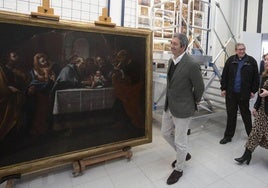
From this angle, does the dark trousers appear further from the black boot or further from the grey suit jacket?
the grey suit jacket

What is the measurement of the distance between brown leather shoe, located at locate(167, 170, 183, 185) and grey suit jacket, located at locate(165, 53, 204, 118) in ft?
2.06

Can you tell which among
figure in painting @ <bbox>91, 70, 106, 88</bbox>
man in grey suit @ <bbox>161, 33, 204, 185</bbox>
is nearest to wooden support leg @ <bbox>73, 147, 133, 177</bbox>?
man in grey suit @ <bbox>161, 33, 204, 185</bbox>

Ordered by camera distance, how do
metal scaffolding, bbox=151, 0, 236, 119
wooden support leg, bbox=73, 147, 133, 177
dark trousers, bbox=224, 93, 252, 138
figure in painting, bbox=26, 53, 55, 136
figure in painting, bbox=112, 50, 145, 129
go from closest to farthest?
figure in painting, bbox=26, 53, 55, 136
wooden support leg, bbox=73, 147, 133, 177
figure in painting, bbox=112, 50, 145, 129
dark trousers, bbox=224, 93, 252, 138
metal scaffolding, bbox=151, 0, 236, 119

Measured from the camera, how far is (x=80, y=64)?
221cm

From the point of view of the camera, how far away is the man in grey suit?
2.06 meters

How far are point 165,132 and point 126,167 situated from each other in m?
0.62

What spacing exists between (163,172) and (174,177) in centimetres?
21

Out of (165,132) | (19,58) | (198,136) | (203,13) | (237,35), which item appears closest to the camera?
(19,58)

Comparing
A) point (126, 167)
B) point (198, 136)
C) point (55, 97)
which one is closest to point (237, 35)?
point (198, 136)

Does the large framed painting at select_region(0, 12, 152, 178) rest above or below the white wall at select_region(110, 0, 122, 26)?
below

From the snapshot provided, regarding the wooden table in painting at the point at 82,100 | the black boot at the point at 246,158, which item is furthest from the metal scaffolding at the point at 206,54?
the wooden table in painting at the point at 82,100

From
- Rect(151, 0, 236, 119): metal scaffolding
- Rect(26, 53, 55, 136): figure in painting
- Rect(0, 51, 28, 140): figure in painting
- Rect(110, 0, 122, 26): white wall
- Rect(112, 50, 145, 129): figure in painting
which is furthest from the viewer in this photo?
Rect(110, 0, 122, 26): white wall

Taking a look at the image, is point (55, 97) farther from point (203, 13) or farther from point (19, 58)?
point (203, 13)

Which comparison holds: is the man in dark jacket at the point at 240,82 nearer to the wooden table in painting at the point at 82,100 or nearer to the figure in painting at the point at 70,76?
the wooden table in painting at the point at 82,100
